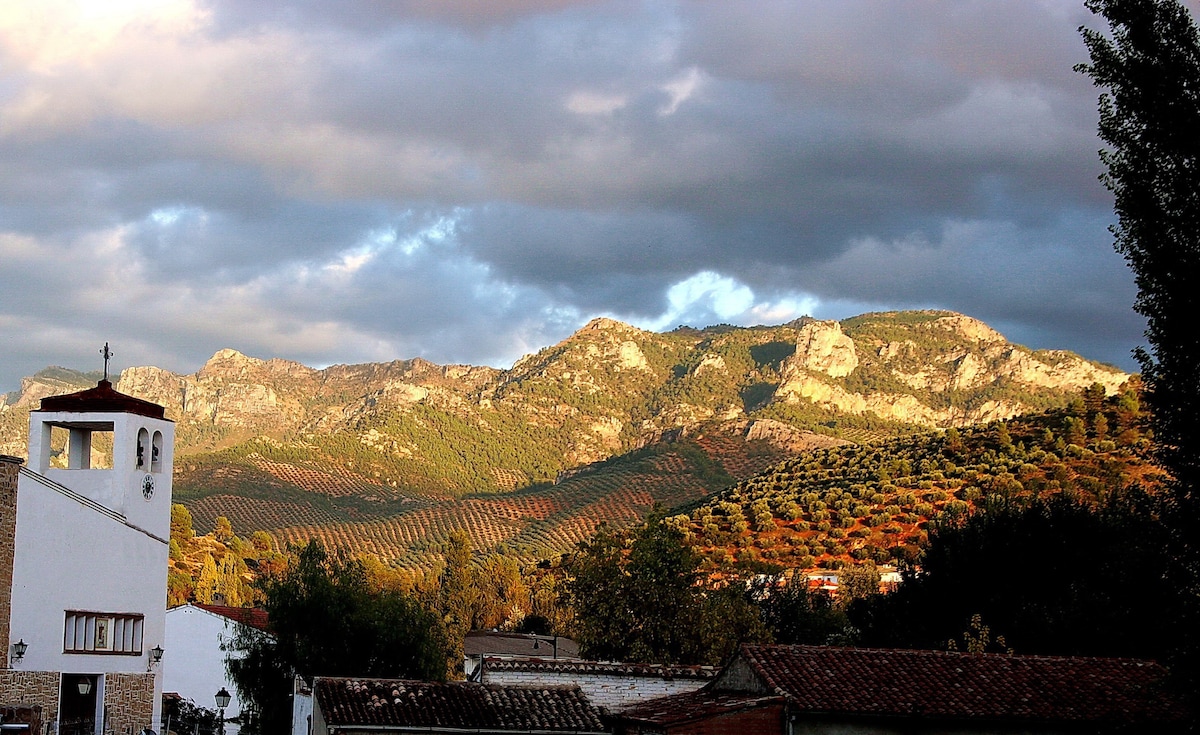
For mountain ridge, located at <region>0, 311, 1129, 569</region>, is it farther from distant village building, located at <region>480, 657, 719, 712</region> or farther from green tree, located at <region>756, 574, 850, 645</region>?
distant village building, located at <region>480, 657, 719, 712</region>

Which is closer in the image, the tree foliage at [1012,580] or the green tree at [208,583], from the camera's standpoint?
the tree foliage at [1012,580]

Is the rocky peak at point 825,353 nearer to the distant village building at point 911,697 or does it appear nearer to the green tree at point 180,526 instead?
the green tree at point 180,526

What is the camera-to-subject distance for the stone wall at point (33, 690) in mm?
29391

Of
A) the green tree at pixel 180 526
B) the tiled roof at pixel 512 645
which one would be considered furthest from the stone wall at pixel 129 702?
the green tree at pixel 180 526

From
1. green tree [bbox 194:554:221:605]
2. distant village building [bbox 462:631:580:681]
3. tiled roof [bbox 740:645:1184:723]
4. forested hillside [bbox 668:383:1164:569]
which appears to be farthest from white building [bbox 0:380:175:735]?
green tree [bbox 194:554:221:605]

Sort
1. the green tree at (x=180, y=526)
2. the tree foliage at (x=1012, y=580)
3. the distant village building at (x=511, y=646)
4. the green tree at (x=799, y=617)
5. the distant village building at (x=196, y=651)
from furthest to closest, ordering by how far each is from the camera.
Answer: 1. the green tree at (x=180, y=526)
2. the distant village building at (x=196, y=651)
3. the green tree at (x=799, y=617)
4. the distant village building at (x=511, y=646)
5. the tree foliage at (x=1012, y=580)

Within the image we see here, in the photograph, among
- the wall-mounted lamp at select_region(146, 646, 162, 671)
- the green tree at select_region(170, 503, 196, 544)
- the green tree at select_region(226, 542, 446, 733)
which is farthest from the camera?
the green tree at select_region(170, 503, 196, 544)

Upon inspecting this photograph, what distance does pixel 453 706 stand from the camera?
2833 centimetres

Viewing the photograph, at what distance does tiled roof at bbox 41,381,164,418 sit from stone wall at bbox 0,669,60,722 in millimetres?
6354

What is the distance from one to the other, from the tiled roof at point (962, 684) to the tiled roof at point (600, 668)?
5.15 metres

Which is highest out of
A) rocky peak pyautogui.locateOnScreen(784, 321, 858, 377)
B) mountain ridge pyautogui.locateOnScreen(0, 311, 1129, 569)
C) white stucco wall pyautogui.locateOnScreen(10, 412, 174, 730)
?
rocky peak pyautogui.locateOnScreen(784, 321, 858, 377)

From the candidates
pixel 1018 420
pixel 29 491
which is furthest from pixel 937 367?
pixel 29 491

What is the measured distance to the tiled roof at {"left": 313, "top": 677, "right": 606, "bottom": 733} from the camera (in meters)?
27.7

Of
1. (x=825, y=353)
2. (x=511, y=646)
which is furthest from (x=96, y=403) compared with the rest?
(x=825, y=353)
